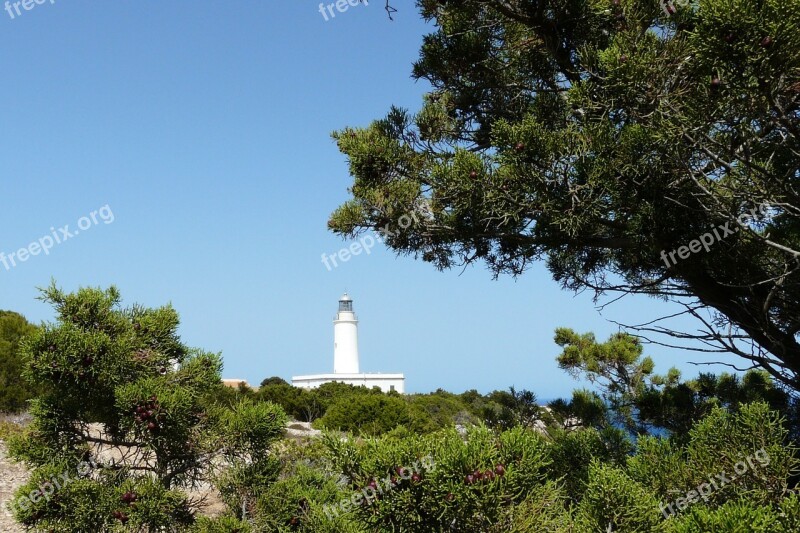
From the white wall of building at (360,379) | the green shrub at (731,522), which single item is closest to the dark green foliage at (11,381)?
the green shrub at (731,522)

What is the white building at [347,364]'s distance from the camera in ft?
134

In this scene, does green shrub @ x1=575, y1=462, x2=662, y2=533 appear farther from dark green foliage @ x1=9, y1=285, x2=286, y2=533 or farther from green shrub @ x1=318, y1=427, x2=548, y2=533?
dark green foliage @ x1=9, y1=285, x2=286, y2=533

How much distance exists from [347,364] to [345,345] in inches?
53.7

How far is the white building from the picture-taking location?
4078 centimetres

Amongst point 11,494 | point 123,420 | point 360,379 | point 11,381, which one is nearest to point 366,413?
point 11,494

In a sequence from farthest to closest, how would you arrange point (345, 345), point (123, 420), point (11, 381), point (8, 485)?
point (345, 345)
point (11, 381)
point (8, 485)
point (123, 420)

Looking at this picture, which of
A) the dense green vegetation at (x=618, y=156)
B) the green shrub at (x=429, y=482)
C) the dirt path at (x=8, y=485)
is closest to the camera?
the green shrub at (x=429, y=482)

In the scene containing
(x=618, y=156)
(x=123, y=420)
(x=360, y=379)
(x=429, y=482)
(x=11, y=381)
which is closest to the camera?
(x=429, y=482)

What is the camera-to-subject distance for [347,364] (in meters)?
42.9

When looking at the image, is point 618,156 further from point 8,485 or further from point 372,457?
point 8,485

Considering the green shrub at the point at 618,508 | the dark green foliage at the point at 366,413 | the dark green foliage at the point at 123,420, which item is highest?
the dark green foliage at the point at 366,413

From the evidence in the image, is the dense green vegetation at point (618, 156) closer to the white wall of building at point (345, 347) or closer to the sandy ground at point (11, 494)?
the sandy ground at point (11, 494)

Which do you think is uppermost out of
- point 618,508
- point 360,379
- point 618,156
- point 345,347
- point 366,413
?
point 345,347

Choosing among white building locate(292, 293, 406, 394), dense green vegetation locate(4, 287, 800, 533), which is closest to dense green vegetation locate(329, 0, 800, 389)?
dense green vegetation locate(4, 287, 800, 533)
